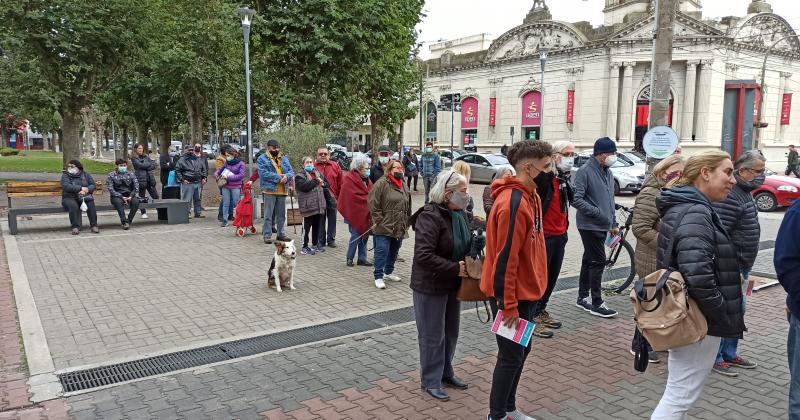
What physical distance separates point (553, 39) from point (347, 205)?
3403 centimetres

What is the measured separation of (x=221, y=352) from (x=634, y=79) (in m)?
35.7

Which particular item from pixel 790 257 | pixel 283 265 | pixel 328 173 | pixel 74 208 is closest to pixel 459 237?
pixel 790 257

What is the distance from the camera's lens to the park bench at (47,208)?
11406mm

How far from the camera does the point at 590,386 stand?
15.1 ft

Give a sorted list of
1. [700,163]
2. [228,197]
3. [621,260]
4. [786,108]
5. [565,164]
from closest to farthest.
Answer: [700,163]
[565,164]
[621,260]
[228,197]
[786,108]

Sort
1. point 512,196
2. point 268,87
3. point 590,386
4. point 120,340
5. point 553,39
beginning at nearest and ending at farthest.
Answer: point 512,196 < point 590,386 < point 120,340 < point 268,87 < point 553,39

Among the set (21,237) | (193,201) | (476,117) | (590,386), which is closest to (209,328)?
(590,386)

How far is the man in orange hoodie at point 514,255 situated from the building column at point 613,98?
1349 inches

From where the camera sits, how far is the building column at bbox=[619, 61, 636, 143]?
116 feet

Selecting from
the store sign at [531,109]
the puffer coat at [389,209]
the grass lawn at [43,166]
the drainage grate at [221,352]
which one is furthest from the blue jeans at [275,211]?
the store sign at [531,109]

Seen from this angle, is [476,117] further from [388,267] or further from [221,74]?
[388,267]

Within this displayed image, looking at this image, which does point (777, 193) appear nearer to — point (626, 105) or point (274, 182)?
point (274, 182)

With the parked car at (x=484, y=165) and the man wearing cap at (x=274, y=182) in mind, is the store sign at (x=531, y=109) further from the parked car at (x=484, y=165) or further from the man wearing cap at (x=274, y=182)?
the man wearing cap at (x=274, y=182)

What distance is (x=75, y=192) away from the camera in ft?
36.7
